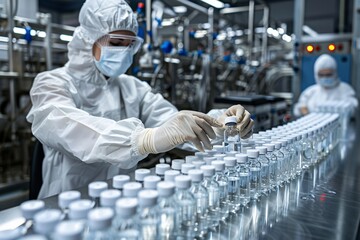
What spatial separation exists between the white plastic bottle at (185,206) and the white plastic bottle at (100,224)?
16 cm

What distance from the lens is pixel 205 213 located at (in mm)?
737

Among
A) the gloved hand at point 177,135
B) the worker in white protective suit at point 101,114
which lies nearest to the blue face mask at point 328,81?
the worker in white protective suit at point 101,114

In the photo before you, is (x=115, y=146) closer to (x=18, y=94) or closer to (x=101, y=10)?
(x=101, y=10)

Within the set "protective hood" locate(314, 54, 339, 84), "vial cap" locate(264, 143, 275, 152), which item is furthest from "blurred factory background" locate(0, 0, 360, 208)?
"vial cap" locate(264, 143, 275, 152)

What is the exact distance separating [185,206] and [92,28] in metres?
0.94

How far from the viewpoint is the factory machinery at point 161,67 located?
7.73 feet

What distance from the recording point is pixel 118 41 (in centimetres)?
138

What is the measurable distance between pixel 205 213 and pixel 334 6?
7.55 m

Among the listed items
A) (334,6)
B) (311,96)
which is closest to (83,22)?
(311,96)

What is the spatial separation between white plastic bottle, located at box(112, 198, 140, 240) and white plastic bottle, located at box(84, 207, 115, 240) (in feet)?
0.05

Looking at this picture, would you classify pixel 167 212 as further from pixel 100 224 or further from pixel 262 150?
pixel 262 150

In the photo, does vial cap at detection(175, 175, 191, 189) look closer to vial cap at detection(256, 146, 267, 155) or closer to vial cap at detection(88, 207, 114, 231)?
vial cap at detection(88, 207, 114, 231)

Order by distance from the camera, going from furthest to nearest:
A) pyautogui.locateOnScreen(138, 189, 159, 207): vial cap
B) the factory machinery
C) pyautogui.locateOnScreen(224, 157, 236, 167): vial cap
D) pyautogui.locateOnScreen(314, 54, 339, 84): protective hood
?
pyautogui.locateOnScreen(314, 54, 339, 84): protective hood → the factory machinery → pyautogui.locateOnScreen(224, 157, 236, 167): vial cap → pyautogui.locateOnScreen(138, 189, 159, 207): vial cap

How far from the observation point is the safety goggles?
4.37 feet
